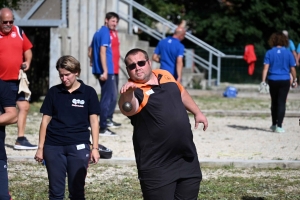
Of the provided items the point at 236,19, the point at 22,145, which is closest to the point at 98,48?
the point at 22,145

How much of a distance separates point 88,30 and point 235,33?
1188cm

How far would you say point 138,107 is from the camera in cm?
502

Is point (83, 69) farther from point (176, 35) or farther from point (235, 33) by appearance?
point (235, 33)

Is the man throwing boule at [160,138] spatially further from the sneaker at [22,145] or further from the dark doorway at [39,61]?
the dark doorway at [39,61]

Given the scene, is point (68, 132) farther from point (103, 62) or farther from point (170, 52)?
point (170, 52)

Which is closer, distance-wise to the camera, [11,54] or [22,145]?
[11,54]

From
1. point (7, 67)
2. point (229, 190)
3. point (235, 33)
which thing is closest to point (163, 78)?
point (229, 190)

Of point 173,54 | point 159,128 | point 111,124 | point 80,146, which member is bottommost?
point 111,124

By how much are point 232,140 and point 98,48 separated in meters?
2.72

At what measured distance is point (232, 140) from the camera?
11.2 m

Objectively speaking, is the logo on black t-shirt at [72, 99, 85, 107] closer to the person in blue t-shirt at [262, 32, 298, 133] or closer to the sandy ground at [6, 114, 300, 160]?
the sandy ground at [6, 114, 300, 160]

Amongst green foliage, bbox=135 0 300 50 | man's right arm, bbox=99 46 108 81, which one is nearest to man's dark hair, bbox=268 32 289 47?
man's right arm, bbox=99 46 108 81

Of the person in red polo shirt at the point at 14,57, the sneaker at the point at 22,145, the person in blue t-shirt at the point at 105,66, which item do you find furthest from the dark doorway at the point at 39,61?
the person in red polo shirt at the point at 14,57

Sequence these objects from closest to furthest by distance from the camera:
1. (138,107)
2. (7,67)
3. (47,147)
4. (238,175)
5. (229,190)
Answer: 1. (138,107)
2. (47,147)
3. (229,190)
4. (238,175)
5. (7,67)
